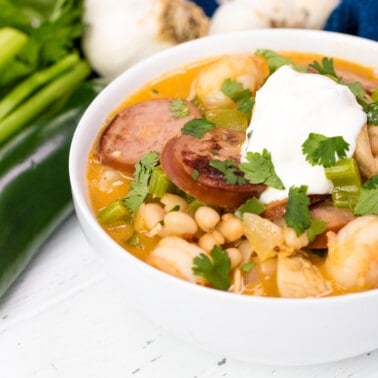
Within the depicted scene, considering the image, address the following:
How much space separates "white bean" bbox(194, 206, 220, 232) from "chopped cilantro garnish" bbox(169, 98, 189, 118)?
476 mm

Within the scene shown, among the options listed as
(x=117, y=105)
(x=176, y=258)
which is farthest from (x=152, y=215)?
(x=117, y=105)

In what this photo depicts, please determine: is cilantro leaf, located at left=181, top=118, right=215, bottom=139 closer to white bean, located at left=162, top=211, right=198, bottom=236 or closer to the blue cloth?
white bean, located at left=162, top=211, right=198, bottom=236

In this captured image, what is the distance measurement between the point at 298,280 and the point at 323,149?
14.6 inches

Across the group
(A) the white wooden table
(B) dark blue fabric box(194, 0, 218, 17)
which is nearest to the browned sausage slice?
(A) the white wooden table

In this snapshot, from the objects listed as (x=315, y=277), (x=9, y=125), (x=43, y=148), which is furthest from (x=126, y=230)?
(x=9, y=125)

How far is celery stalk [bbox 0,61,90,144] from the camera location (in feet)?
9.80

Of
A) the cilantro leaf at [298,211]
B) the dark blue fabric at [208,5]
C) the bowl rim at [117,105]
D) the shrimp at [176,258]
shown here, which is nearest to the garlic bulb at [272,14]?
the dark blue fabric at [208,5]

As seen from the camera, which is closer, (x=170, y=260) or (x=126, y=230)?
(x=170, y=260)

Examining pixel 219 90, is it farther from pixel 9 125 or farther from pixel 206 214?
pixel 9 125

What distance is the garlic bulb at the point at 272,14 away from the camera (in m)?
3.13

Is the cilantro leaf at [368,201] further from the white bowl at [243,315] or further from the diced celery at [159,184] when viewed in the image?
the diced celery at [159,184]

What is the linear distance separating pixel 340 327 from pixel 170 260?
46 centimetres

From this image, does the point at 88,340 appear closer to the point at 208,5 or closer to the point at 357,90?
the point at 357,90

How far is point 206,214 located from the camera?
1936mm
